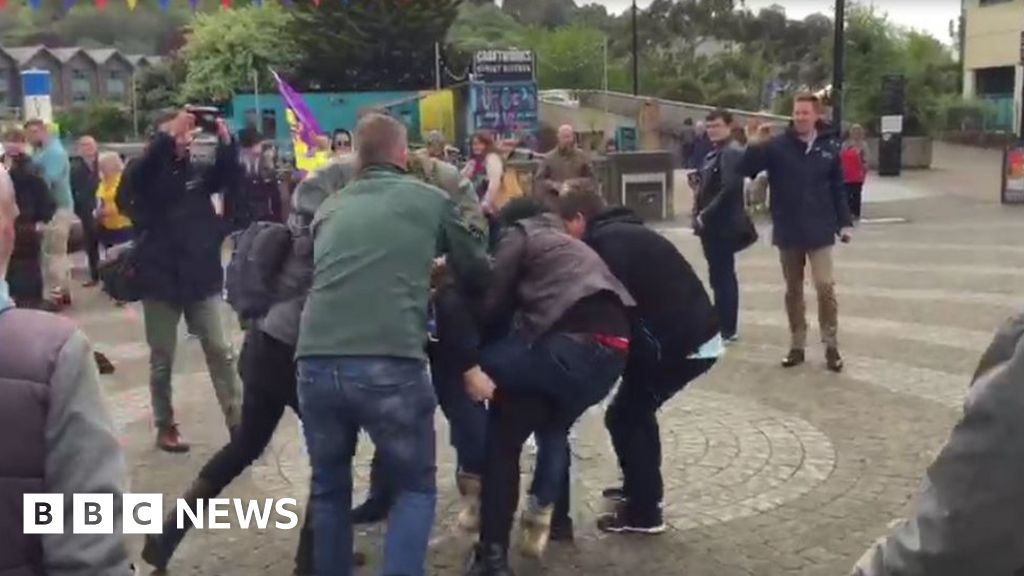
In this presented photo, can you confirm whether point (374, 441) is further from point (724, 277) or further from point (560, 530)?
point (724, 277)

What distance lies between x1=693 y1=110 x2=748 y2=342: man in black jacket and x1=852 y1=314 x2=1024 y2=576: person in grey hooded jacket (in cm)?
717

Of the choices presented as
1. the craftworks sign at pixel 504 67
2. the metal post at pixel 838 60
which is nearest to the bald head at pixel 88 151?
the metal post at pixel 838 60

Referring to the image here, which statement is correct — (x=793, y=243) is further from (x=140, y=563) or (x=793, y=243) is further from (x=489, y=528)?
(x=140, y=563)

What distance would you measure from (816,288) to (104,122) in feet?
168

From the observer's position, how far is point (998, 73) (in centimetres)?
4812

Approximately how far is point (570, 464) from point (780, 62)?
67414mm

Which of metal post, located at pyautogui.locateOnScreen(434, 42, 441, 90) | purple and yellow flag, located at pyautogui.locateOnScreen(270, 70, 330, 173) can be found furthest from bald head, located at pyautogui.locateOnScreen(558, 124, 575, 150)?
metal post, located at pyautogui.locateOnScreen(434, 42, 441, 90)

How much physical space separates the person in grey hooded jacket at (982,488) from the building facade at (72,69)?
78.8 metres

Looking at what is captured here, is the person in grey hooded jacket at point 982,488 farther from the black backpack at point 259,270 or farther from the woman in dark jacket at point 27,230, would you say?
the woman in dark jacket at point 27,230

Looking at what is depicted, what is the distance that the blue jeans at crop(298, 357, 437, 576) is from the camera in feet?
13.4

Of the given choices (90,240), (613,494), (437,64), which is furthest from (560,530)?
(437,64)

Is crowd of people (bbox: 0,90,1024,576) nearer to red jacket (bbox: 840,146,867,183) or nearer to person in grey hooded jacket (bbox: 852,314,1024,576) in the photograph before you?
person in grey hooded jacket (bbox: 852,314,1024,576)

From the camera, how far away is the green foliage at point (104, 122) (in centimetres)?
5419

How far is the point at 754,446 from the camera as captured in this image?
6773 millimetres
